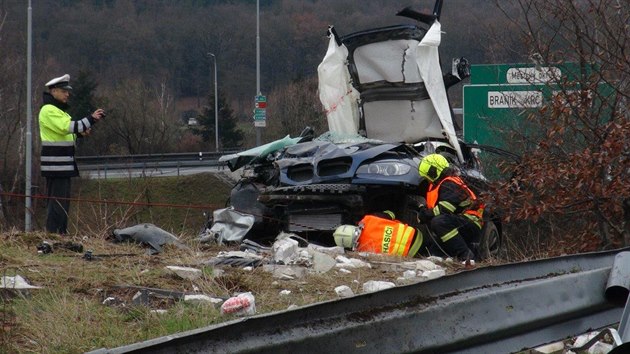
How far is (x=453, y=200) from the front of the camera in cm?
935

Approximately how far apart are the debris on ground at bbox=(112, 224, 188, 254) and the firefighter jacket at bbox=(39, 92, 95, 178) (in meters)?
2.04

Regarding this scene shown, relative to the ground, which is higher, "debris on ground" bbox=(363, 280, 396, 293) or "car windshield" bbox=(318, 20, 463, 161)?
"car windshield" bbox=(318, 20, 463, 161)

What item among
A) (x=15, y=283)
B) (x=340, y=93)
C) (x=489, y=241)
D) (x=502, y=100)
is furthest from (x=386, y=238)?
(x=502, y=100)

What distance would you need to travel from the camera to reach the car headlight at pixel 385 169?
9.66 metres

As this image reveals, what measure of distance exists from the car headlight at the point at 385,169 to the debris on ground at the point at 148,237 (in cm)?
195

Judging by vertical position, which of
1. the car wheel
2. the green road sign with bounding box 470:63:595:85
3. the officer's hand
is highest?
the green road sign with bounding box 470:63:595:85

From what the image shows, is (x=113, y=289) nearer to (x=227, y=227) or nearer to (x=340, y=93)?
(x=227, y=227)

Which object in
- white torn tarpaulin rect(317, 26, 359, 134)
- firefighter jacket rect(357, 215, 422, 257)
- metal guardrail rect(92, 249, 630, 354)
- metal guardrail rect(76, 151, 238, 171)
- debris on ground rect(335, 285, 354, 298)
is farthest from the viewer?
metal guardrail rect(76, 151, 238, 171)

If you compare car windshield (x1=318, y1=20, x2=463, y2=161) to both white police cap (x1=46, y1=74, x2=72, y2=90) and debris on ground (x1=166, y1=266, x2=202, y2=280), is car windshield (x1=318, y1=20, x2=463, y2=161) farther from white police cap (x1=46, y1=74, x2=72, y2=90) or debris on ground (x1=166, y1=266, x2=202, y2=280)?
debris on ground (x1=166, y1=266, x2=202, y2=280)

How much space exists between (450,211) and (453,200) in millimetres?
114

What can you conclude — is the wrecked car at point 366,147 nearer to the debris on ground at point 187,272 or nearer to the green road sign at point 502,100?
the green road sign at point 502,100

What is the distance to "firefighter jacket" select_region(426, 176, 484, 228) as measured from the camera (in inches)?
367

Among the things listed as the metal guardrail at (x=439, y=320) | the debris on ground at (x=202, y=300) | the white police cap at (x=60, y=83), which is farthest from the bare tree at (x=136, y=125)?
the metal guardrail at (x=439, y=320)

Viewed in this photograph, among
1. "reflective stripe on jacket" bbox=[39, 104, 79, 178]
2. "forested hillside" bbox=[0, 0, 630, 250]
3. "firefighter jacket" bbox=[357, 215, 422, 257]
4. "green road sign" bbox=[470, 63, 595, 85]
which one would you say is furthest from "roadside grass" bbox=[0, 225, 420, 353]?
"green road sign" bbox=[470, 63, 595, 85]
